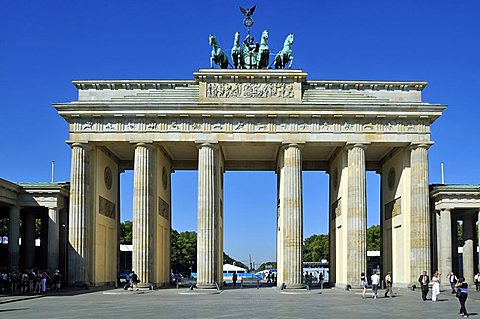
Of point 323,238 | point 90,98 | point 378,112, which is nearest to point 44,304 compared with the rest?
point 90,98

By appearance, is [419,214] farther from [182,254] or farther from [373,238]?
[182,254]

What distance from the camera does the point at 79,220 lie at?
54969 mm

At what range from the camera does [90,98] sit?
57469 millimetres

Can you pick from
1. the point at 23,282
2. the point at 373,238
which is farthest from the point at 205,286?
the point at 373,238

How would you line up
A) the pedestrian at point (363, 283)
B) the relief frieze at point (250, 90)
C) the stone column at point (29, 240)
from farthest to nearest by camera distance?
the stone column at point (29, 240) < the relief frieze at point (250, 90) < the pedestrian at point (363, 283)

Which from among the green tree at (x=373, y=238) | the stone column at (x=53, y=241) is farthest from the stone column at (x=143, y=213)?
the green tree at (x=373, y=238)

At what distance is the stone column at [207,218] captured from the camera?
179 ft

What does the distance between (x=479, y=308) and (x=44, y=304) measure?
77.0ft

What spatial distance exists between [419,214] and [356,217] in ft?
16.9

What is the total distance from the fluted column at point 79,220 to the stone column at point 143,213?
13.1 feet

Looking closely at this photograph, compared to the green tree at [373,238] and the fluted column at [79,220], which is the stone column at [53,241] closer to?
the fluted column at [79,220]

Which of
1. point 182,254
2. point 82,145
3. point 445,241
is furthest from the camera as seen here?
point 182,254

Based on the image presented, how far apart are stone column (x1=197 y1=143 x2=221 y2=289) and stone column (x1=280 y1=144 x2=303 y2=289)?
5746 millimetres

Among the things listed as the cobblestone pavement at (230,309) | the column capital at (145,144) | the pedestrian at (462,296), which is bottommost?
the cobblestone pavement at (230,309)
